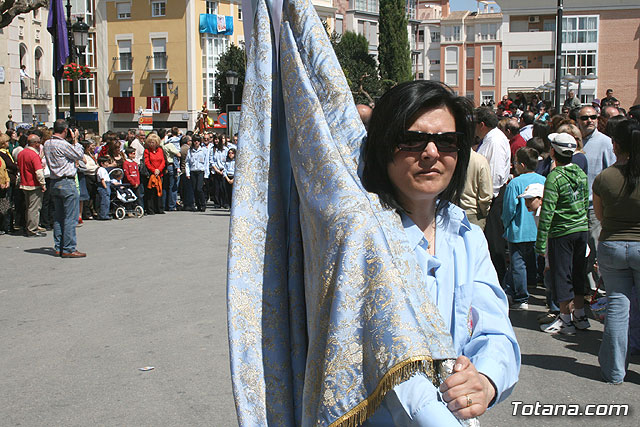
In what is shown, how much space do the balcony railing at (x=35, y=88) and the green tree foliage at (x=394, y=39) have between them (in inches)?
1108

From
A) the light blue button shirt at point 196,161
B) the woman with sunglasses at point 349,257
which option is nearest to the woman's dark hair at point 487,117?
the woman with sunglasses at point 349,257

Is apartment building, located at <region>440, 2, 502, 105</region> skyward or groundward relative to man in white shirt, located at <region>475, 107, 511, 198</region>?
skyward

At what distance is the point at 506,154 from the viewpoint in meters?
9.19

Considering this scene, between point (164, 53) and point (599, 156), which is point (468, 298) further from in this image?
point (164, 53)

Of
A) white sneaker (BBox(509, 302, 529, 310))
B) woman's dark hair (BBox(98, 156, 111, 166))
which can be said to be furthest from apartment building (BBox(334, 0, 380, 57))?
white sneaker (BBox(509, 302, 529, 310))

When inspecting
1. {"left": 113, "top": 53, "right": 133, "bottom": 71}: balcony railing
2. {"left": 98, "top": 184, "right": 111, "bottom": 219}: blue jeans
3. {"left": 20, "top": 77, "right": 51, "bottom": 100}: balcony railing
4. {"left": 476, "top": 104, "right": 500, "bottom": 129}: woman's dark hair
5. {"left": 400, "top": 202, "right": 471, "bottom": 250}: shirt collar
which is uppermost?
{"left": 113, "top": 53, "right": 133, "bottom": 71}: balcony railing

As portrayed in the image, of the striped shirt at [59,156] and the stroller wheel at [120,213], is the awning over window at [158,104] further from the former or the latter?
the striped shirt at [59,156]

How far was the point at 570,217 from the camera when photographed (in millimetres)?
6891

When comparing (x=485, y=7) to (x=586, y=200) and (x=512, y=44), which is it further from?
(x=586, y=200)

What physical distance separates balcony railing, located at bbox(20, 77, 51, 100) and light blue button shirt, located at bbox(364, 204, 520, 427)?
52.3 meters

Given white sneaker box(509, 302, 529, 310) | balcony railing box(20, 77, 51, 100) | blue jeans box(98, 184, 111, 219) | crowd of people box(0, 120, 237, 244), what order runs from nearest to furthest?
white sneaker box(509, 302, 529, 310)
crowd of people box(0, 120, 237, 244)
blue jeans box(98, 184, 111, 219)
balcony railing box(20, 77, 51, 100)

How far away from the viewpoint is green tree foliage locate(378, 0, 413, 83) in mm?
64000

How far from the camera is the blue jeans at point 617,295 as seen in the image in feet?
18.2

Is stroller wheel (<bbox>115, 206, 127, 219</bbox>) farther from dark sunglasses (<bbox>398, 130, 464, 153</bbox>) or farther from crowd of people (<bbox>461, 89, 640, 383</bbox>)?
dark sunglasses (<bbox>398, 130, 464, 153</bbox>)
